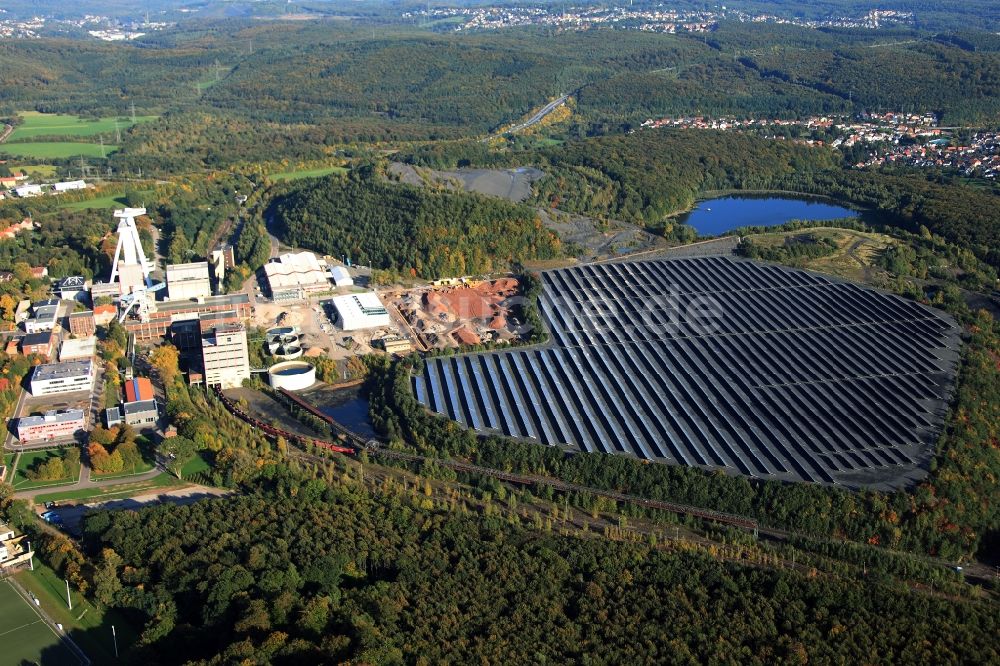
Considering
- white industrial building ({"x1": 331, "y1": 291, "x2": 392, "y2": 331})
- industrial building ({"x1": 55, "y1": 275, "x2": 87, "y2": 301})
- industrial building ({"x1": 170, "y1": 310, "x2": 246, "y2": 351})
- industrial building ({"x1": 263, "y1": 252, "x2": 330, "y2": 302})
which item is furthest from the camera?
industrial building ({"x1": 263, "y1": 252, "x2": 330, "y2": 302})

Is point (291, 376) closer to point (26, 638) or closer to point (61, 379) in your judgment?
point (61, 379)

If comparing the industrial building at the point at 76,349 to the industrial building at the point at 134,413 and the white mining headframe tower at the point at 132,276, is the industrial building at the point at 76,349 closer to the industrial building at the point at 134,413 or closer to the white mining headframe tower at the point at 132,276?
the white mining headframe tower at the point at 132,276

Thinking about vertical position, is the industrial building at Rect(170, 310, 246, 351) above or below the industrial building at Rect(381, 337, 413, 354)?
above

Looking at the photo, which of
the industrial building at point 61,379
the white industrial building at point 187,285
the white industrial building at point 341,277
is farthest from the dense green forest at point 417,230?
the industrial building at point 61,379

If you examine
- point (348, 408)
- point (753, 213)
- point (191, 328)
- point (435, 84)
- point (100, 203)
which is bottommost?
point (753, 213)

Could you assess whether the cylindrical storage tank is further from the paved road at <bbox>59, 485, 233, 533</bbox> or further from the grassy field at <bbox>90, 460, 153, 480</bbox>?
the paved road at <bbox>59, 485, 233, 533</bbox>

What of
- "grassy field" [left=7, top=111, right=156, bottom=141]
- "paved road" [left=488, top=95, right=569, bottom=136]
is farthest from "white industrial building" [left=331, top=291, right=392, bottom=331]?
"grassy field" [left=7, top=111, right=156, bottom=141]

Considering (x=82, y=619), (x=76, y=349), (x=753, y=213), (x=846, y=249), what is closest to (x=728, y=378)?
(x=846, y=249)
